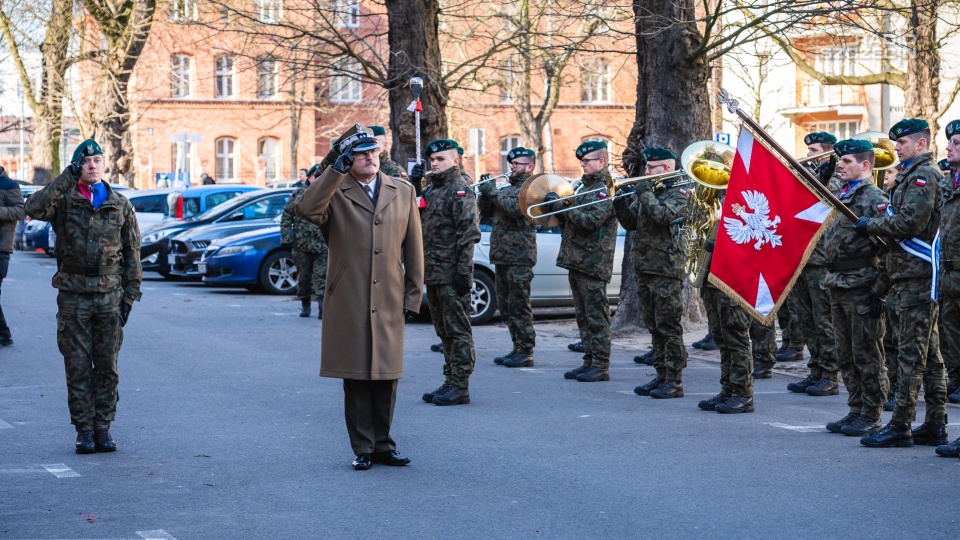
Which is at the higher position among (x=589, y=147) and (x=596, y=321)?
(x=589, y=147)

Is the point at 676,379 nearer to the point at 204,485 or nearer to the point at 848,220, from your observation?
the point at 848,220

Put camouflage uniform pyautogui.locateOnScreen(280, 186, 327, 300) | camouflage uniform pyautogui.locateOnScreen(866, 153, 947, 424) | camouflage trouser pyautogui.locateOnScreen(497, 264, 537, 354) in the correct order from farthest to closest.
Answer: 1. camouflage uniform pyautogui.locateOnScreen(280, 186, 327, 300)
2. camouflage trouser pyautogui.locateOnScreen(497, 264, 537, 354)
3. camouflage uniform pyautogui.locateOnScreen(866, 153, 947, 424)

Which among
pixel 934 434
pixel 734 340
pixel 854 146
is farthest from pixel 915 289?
pixel 734 340

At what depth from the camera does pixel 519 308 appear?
40.3ft

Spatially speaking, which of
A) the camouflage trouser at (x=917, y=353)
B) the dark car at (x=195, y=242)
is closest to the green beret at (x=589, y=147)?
the camouflage trouser at (x=917, y=353)

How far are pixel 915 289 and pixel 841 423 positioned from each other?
111 cm

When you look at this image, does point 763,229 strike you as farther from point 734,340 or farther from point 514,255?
point 514,255

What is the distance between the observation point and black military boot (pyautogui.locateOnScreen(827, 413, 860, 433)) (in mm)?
8500

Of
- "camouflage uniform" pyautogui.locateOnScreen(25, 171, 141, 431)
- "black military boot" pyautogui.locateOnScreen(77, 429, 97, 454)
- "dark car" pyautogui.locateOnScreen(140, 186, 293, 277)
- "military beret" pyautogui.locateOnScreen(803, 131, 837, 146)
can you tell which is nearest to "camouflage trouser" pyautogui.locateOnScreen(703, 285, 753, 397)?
"military beret" pyautogui.locateOnScreen(803, 131, 837, 146)

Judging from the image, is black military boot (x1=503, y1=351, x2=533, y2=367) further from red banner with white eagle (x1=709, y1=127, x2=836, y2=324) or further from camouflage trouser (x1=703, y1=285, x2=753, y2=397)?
red banner with white eagle (x1=709, y1=127, x2=836, y2=324)

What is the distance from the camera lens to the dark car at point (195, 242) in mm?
21000

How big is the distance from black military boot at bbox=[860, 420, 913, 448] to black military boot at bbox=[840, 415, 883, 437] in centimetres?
32

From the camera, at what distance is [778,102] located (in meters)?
46.8

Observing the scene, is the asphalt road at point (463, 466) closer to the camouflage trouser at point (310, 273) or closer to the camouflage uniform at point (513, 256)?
the camouflage uniform at point (513, 256)
